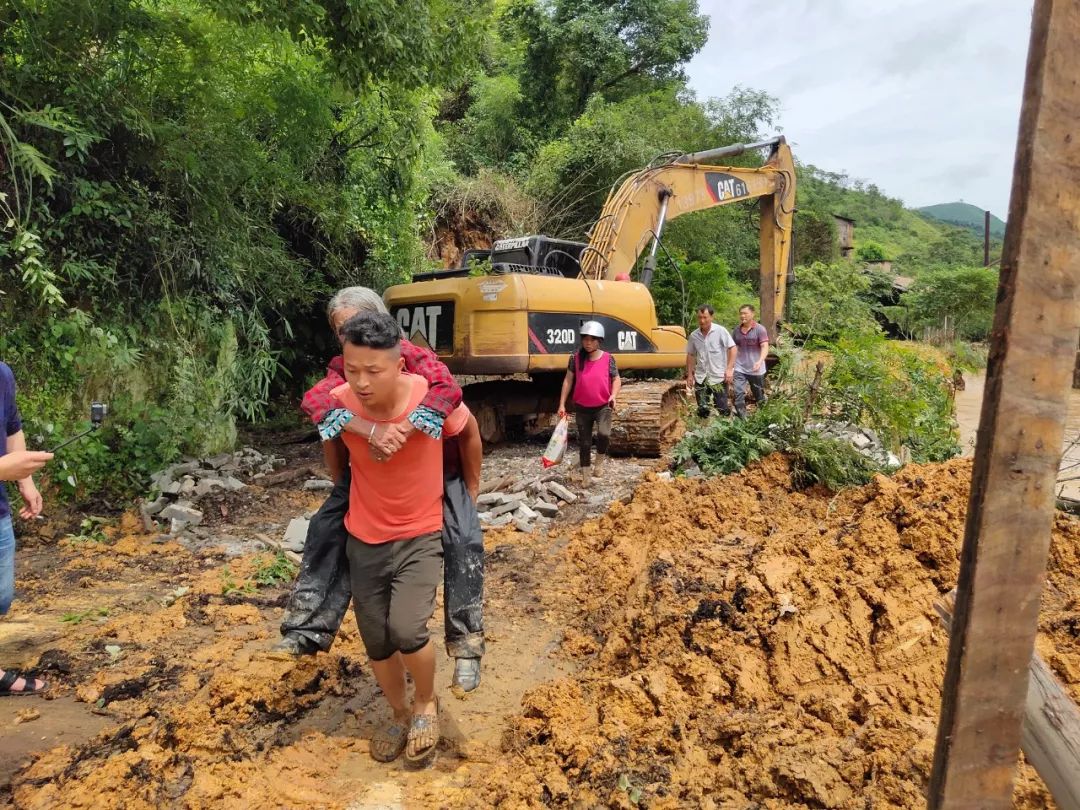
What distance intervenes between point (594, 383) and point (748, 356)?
8.31 ft

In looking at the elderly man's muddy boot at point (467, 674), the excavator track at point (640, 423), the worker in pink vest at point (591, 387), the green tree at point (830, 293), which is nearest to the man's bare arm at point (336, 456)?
the elderly man's muddy boot at point (467, 674)

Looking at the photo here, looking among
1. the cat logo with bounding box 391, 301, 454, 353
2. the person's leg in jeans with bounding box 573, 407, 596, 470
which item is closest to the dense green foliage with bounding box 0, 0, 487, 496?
the cat logo with bounding box 391, 301, 454, 353

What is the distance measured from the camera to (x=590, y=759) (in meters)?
2.98

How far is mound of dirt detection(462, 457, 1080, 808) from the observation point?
2742 mm

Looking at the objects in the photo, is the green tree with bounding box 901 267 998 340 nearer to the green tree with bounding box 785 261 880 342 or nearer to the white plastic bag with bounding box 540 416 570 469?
the green tree with bounding box 785 261 880 342

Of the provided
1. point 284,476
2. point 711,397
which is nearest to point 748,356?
point 711,397

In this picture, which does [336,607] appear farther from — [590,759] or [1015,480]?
[1015,480]

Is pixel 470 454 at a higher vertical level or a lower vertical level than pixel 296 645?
higher

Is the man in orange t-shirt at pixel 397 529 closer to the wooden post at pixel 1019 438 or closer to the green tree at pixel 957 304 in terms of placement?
the wooden post at pixel 1019 438

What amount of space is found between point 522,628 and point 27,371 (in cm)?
501

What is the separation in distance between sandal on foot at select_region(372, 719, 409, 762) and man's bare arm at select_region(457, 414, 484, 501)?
101 centimetres

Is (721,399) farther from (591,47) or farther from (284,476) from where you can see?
(591,47)

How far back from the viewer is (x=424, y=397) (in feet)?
9.66

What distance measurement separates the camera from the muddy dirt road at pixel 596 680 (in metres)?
2.84
